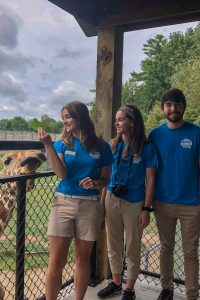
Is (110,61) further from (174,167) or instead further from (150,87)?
(150,87)

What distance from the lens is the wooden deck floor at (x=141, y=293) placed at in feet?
8.71

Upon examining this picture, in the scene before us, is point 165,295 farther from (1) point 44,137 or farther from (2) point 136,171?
(1) point 44,137

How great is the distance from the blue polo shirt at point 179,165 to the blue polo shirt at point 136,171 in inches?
3.3

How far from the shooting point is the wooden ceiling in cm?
245

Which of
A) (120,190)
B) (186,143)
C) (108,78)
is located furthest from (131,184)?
(108,78)

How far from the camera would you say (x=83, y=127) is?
2.08 m

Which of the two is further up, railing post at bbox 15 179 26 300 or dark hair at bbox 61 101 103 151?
dark hair at bbox 61 101 103 151

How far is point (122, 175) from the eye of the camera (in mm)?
2426

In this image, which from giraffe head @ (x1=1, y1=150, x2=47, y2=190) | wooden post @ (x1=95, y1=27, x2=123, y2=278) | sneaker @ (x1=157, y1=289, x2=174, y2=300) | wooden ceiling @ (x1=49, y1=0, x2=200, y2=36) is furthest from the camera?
wooden post @ (x1=95, y1=27, x2=123, y2=278)

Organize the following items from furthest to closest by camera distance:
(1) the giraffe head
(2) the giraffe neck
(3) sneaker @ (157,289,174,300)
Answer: (2) the giraffe neck < (3) sneaker @ (157,289,174,300) < (1) the giraffe head

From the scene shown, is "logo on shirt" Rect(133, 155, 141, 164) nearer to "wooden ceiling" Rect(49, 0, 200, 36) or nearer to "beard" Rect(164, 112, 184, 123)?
"beard" Rect(164, 112, 184, 123)

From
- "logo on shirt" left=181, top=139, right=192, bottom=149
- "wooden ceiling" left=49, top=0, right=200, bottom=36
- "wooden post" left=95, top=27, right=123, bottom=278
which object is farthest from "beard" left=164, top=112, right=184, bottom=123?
"wooden ceiling" left=49, top=0, right=200, bottom=36

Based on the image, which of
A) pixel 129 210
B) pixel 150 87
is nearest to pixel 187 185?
pixel 129 210

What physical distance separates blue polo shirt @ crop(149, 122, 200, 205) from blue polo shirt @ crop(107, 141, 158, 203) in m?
0.08
